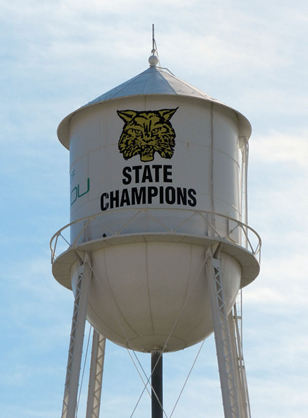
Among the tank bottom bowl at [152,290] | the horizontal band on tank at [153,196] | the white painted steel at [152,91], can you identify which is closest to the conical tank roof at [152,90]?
the white painted steel at [152,91]

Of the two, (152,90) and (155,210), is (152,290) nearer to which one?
(155,210)

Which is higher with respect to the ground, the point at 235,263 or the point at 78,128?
the point at 78,128

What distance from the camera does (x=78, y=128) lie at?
29359 mm

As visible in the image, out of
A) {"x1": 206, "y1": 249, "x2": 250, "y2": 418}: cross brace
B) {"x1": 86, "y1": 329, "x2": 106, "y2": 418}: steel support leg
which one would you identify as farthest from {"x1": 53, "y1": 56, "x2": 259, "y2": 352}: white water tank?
{"x1": 86, "y1": 329, "x2": 106, "y2": 418}: steel support leg

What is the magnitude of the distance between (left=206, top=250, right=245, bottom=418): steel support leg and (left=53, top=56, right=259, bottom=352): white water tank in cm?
34

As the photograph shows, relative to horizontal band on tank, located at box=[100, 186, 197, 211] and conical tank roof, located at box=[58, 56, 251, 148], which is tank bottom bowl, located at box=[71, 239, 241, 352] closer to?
horizontal band on tank, located at box=[100, 186, 197, 211]

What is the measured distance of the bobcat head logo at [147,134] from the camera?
27.9 meters

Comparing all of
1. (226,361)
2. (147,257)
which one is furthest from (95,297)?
(226,361)

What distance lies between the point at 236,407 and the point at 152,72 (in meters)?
8.93

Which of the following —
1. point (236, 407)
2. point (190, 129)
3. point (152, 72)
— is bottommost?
point (236, 407)

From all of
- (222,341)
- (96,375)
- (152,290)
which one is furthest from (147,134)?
(96,375)

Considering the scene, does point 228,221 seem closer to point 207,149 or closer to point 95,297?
point 207,149

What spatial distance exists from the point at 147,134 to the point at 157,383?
626 cm

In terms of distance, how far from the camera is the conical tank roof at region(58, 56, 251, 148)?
2838 cm
